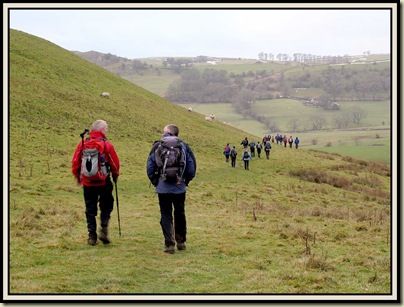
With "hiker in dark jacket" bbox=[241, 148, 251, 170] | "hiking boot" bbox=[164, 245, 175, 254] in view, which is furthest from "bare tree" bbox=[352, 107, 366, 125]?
"hiking boot" bbox=[164, 245, 175, 254]

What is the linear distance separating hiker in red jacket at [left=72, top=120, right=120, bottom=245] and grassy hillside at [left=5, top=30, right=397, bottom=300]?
624 millimetres

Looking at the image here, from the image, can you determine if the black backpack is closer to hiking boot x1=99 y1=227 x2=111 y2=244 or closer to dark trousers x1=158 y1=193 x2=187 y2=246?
dark trousers x1=158 y1=193 x2=187 y2=246

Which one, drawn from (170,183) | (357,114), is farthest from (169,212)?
(357,114)

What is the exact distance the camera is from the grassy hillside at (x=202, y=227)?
937cm

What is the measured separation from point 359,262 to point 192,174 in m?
4.07

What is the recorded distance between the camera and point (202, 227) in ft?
53.0

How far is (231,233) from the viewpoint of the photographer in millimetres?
14953

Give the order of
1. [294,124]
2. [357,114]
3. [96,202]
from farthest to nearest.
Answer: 1. [357,114]
2. [294,124]
3. [96,202]

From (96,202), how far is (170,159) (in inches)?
84.6

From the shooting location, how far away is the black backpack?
11.5 m

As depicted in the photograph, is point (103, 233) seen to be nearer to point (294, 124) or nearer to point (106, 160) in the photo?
point (106, 160)

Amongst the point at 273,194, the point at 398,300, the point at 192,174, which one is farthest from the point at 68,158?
the point at 398,300

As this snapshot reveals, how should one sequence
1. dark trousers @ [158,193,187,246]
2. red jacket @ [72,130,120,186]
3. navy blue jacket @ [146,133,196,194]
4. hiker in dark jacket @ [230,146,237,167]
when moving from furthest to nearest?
hiker in dark jacket @ [230,146,237,167] < dark trousers @ [158,193,187,246] < red jacket @ [72,130,120,186] < navy blue jacket @ [146,133,196,194]

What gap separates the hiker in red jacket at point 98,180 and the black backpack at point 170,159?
115 cm
